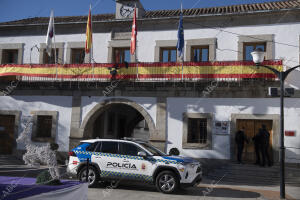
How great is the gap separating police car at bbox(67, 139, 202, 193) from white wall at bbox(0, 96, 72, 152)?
6.24 metres

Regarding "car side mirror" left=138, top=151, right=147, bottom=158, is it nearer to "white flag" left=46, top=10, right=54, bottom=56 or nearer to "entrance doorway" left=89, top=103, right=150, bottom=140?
"entrance doorway" left=89, top=103, right=150, bottom=140

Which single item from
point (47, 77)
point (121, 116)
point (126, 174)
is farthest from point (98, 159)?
point (121, 116)

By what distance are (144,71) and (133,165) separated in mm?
6648

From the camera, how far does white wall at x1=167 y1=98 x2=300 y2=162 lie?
1348cm

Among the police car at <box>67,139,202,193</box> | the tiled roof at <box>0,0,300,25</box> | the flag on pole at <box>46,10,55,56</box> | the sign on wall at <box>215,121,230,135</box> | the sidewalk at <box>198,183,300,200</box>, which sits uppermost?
the tiled roof at <box>0,0,300,25</box>

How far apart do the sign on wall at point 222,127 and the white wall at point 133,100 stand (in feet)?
10.2

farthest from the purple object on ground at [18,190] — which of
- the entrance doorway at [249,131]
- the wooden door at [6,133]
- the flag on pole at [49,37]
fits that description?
the wooden door at [6,133]

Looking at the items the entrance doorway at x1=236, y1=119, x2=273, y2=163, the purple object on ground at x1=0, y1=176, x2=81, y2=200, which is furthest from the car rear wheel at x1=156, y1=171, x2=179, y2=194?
the entrance doorway at x1=236, y1=119, x2=273, y2=163

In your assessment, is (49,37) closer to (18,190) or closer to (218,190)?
(218,190)

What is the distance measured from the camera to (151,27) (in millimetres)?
16719

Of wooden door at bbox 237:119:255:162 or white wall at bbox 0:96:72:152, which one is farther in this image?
white wall at bbox 0:96:72:152

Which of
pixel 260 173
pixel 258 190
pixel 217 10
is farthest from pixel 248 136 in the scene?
pixel 217 10

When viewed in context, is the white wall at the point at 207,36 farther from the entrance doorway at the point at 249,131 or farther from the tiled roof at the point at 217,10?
the entrance doorway at the point at 249,131

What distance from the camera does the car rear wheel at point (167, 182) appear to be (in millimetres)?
9469
